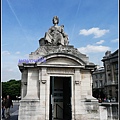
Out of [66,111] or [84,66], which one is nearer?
[84,66]

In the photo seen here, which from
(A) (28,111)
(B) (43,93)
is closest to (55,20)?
(B) (43,93)

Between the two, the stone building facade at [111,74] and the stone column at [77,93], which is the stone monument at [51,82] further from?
the stone building facade at [111,74]

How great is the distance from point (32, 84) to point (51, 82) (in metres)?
A: 1.33

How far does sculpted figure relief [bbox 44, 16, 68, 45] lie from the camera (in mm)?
14219

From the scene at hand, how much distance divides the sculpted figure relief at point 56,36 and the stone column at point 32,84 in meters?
2.40

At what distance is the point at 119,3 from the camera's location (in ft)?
36.4

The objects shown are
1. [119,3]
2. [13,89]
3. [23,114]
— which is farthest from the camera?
[13,89]

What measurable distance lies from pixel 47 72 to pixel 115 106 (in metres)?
4.68

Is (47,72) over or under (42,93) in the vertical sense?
over

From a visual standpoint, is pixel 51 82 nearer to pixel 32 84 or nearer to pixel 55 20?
pixel 32 84

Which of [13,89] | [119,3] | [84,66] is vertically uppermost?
[119,3]

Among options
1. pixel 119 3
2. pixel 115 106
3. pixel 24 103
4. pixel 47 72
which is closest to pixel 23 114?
pixel 24 103

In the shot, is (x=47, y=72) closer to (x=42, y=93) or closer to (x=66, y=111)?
(x=42, y=93)

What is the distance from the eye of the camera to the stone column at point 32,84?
41.6 feet
